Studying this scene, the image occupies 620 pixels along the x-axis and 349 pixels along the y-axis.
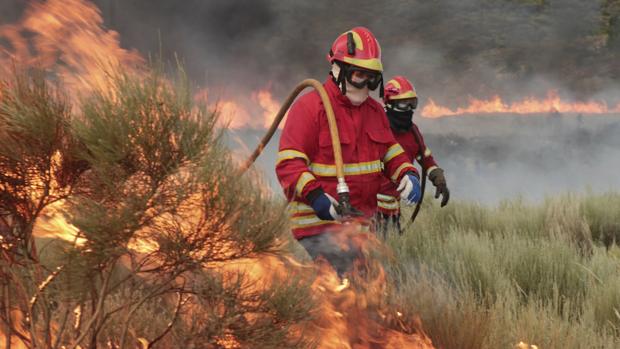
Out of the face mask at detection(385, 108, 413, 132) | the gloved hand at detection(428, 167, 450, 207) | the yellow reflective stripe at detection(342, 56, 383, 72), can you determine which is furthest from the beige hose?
the face mask at detection(385, 108, 413, 132)

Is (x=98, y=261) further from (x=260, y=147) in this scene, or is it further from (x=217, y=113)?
(x=260, y=147)

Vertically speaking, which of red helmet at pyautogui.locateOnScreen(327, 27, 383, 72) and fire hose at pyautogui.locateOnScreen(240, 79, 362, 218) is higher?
red helmet at pyautogui.locateOnScreen(327, 27, 383, 72)

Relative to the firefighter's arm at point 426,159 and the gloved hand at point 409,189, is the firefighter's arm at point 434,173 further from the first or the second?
the gloved hand at point 409,189

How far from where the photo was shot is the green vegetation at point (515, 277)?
4062 millimetres

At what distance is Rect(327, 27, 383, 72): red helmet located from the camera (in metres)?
4.11

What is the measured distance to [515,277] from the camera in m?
6.09

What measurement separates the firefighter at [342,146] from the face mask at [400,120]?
6.57 feet

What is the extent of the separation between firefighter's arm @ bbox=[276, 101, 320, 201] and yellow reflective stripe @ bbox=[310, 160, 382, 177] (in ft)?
0.28

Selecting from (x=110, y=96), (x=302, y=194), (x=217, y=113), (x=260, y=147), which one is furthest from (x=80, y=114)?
(x=302, y=194)

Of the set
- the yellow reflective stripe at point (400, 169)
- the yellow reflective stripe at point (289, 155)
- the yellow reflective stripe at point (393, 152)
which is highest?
the yellow reflective stripe at point (289, 155)

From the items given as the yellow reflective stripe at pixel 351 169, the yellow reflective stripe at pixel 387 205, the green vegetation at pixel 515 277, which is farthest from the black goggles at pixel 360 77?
the yellow reflective stripe at pixel 387 205

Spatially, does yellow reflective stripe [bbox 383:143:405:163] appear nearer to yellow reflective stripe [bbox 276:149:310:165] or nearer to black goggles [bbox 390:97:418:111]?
yellow reflective stripe [bbox 276:149:310:165]

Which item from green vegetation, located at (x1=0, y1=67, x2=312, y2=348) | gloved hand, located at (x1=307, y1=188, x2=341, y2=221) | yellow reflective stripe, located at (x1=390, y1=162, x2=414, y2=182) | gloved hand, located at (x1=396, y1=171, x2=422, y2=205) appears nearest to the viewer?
green vegetation, located at (x1=0, y1=67, x2=312, y2=348)

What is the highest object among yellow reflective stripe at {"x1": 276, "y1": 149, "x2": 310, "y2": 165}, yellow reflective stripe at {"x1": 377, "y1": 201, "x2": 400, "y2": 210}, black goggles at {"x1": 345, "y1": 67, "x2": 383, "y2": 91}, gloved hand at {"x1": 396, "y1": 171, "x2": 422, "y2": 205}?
black goggles at {"x1": 345, "y1": 67, "x2": 383, "y2": 91}
